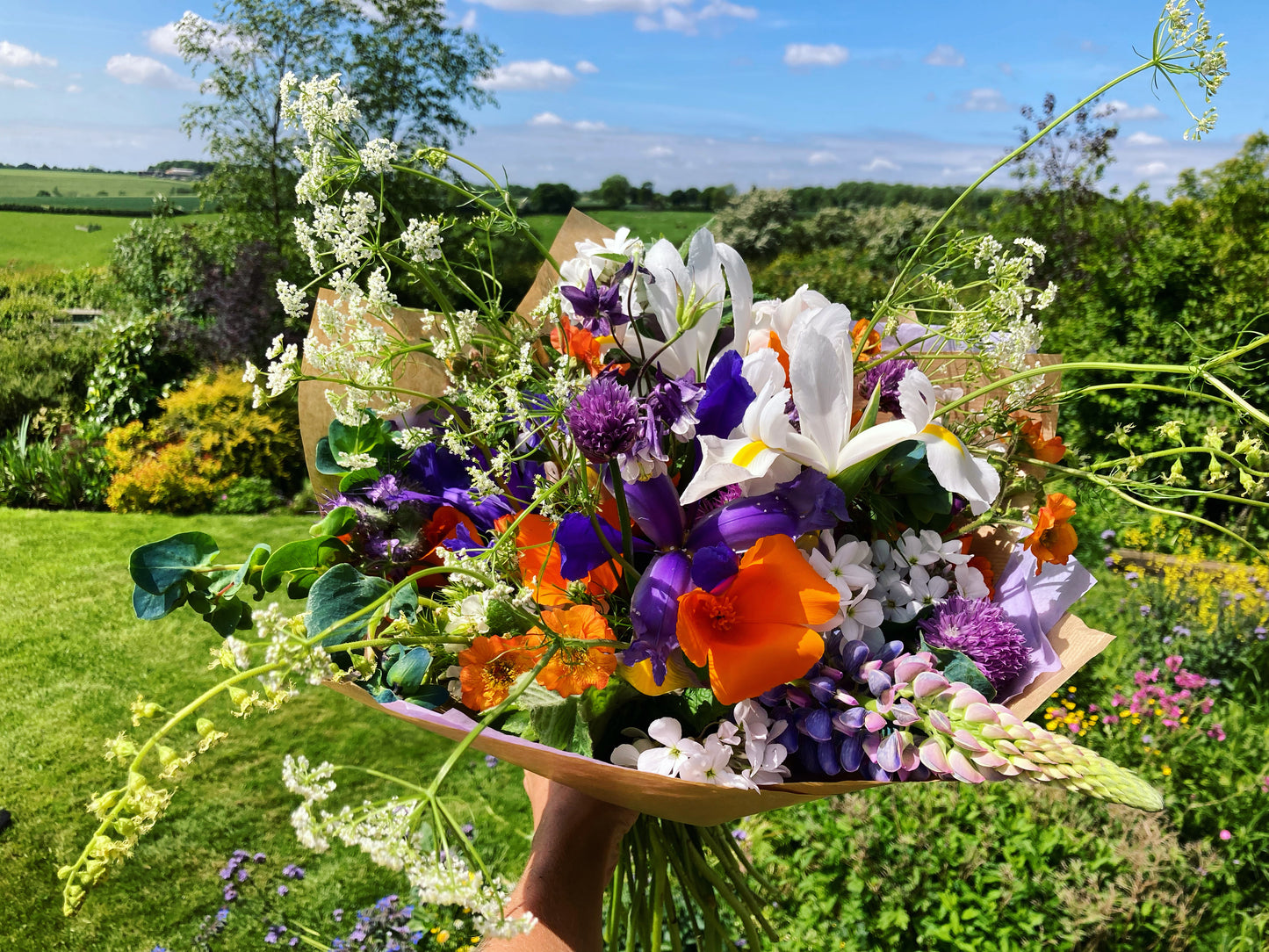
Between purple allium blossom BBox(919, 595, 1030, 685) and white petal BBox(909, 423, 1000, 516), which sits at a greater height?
white petal BBox(909, 423, 1000, 516)

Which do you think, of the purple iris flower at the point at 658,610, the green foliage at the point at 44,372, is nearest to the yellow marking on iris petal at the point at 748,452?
the purple iris flower at the point at 658,610

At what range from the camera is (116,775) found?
13.9 feet

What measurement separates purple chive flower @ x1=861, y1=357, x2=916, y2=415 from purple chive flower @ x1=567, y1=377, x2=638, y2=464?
316 millimetres

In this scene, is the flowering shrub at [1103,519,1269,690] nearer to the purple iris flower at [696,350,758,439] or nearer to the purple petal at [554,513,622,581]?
the purple iris flower at [696,350,758,439]

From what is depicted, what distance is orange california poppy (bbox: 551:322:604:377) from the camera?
0.94m

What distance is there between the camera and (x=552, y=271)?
1152 mm

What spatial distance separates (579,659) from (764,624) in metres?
0.18

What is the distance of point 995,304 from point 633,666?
583 millimetres

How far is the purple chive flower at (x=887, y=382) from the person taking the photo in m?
0.92

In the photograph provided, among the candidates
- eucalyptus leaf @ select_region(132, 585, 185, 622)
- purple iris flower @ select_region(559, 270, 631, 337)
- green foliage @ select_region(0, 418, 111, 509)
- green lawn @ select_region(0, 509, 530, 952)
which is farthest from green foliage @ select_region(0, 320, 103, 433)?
purple iris flower @ select_region(559, 270, 631, 337)

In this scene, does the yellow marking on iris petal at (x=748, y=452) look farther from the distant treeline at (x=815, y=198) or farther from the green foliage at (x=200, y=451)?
the distant treeline at (x=815, y=198)

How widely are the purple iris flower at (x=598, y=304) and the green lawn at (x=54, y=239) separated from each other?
56.1 feet

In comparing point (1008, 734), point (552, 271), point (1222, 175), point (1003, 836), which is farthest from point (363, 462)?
point (1222, 175)

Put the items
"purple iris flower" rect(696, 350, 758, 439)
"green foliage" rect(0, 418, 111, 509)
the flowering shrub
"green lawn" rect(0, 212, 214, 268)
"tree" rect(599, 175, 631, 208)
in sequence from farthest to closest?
1. "green lawn" rect(0, 212, 214, 268)
2. "green foliage" rect(0, 418, 111, 509)
3. the flowering shrub
4. "tree" rect(599, 175, 631, 208)
5. "purple iris flower" rect(696, 350, 758, 439)
